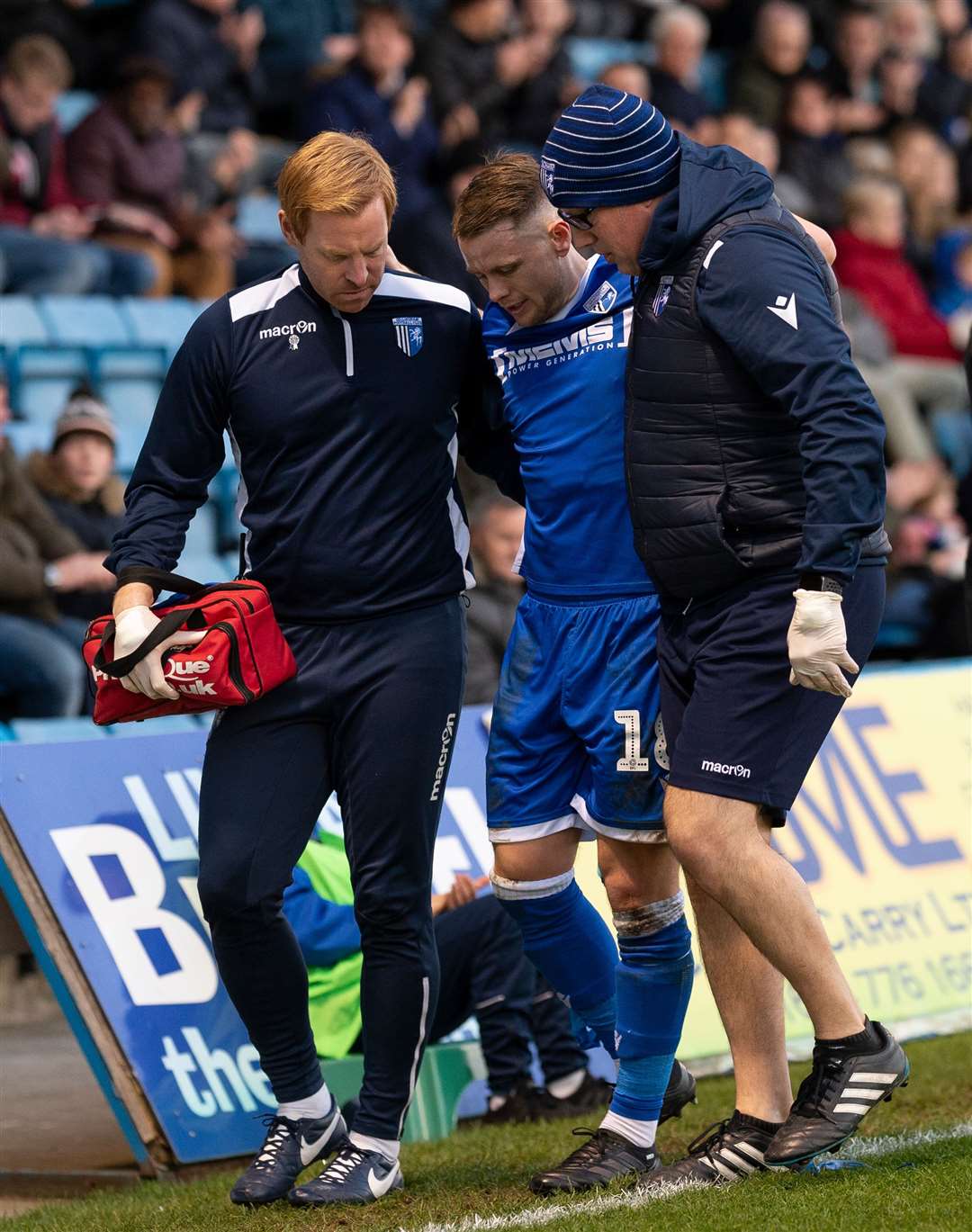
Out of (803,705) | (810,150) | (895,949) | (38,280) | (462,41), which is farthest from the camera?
(810,150)

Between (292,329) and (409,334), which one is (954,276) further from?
(292,329)

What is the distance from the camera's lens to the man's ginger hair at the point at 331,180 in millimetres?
4109

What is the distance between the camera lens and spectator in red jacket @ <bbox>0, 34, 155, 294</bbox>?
9.81 meters

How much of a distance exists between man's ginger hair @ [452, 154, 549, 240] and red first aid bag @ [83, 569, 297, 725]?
96 centimetres

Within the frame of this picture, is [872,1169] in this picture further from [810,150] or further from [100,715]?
[810,150]

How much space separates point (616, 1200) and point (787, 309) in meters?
1.91

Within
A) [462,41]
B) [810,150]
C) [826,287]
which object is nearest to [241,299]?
[826,287]

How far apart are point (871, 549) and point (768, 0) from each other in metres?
12.3

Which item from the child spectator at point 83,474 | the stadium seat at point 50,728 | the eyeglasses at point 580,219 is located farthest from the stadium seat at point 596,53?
the eyeglasses at point 580,219

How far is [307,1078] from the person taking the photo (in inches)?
173

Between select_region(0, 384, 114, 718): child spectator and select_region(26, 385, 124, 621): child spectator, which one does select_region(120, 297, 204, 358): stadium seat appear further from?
select_region(0, 384, 114, 718): child spectator

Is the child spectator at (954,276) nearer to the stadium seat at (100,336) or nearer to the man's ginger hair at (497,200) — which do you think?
the stadium seat at (100,336)

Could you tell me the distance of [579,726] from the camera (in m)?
4.30

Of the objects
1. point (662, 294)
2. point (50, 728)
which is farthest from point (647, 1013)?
point (50, 728)
